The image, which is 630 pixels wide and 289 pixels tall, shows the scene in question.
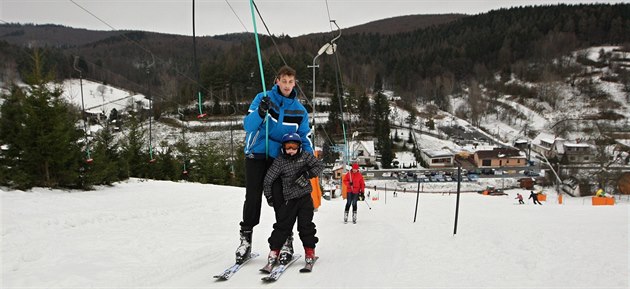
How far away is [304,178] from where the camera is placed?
3.85 metres

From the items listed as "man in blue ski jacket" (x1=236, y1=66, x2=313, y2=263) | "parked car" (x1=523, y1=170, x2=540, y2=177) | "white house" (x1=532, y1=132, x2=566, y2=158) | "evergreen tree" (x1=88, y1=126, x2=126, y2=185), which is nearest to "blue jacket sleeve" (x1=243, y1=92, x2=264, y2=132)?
"man in blue ski jacket" (x1=236, y1=66, x2=313, y2=263)

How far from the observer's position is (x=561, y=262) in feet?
12.5

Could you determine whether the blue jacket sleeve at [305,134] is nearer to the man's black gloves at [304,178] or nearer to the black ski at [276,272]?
the man's black gloves at [304,178]

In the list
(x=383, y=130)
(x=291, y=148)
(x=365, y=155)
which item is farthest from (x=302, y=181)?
(x=383, y=130)

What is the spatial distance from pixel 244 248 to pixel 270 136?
3.83 feet

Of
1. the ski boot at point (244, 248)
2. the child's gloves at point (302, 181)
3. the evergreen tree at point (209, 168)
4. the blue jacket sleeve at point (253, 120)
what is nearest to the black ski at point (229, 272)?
the ski boot at point (244, 248)

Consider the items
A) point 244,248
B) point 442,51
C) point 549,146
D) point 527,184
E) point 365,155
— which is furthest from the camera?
point 442,51

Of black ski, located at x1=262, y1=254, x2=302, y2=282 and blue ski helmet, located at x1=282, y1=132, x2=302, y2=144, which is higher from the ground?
blue ski helmet, located at x1=282, y1=132, x2=302, y2=144

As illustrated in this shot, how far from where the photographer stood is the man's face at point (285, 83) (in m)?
→ 3.90

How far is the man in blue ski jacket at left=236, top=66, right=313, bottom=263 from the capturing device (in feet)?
12.7

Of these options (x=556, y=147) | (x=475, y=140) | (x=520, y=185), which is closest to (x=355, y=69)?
(x=475, y=140)

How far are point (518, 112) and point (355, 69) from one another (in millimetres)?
61544

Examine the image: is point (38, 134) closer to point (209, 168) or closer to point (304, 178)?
point (304, 178)

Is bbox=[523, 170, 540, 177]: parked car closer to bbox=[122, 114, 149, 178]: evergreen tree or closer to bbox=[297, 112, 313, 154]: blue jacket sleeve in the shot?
bbox=[122, 114, 149, 178]: evergreen tree
